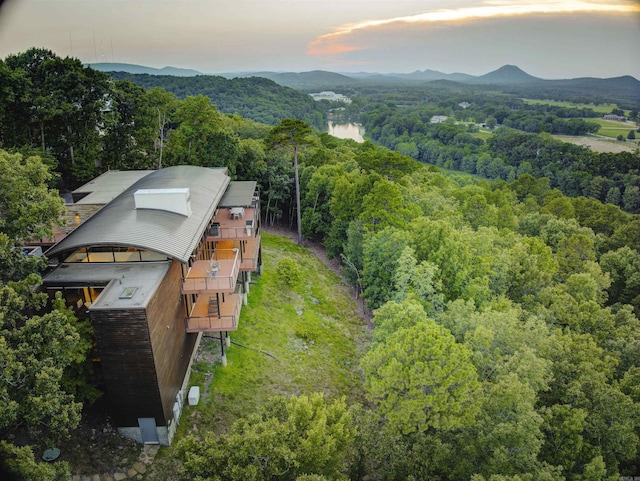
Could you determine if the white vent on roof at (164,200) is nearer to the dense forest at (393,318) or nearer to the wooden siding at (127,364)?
the dense forest at (393,318)

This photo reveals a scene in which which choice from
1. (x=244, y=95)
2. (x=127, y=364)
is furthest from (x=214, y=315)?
(x=244, y=95)

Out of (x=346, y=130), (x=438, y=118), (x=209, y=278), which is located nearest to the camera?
(x=209, y=278)

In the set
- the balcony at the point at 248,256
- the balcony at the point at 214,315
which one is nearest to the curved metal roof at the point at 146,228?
the balcony at the point at 214,315

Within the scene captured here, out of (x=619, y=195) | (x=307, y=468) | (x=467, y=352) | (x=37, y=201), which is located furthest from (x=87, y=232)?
(x=619, y=195)

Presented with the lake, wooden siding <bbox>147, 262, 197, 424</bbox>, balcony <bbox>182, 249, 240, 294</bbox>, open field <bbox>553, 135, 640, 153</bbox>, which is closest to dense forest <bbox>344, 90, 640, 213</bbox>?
the lake

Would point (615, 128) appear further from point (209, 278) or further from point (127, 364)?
point (127, 364)
